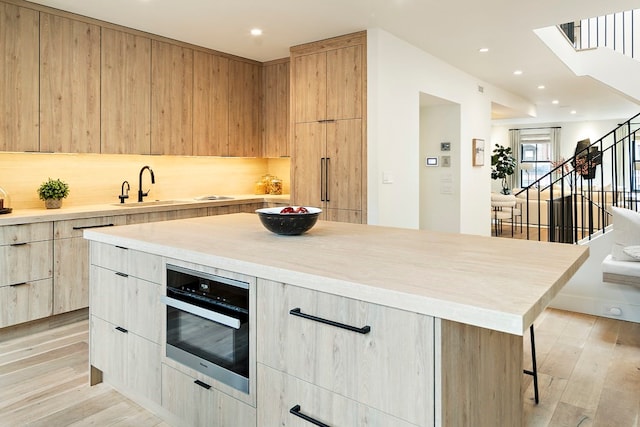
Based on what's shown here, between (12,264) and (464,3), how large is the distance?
409cm

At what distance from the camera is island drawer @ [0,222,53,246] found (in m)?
3.27

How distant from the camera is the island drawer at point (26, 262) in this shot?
10.8 feet

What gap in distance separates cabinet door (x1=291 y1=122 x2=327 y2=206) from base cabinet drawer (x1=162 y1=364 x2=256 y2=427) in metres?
2.92

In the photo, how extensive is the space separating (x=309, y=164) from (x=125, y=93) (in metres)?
1.93

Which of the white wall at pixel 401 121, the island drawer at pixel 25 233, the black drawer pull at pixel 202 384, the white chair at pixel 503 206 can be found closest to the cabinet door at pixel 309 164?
the white wall at pixel 401 121

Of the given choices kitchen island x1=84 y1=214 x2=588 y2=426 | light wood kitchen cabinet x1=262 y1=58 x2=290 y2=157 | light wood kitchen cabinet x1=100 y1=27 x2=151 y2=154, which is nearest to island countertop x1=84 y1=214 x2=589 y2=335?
kitchen island x1=84 y1=214 x2=588 y2=426

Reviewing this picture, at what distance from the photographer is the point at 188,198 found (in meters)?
5.25

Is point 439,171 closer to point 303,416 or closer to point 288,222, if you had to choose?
point 288,222

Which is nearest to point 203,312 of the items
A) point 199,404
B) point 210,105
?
point 199,404

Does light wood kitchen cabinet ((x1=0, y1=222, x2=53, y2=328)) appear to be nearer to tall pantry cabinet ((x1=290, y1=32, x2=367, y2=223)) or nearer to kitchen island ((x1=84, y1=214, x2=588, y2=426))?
kitchen island ((x1=84, y1=214, x2=588, y2=426))

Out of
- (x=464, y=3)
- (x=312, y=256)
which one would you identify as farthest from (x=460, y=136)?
(x=312, y=256)

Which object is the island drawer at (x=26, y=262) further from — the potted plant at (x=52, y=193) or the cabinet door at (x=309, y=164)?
the cabinet door at (x=309, y=164)

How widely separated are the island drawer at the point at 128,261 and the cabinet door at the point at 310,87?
2.79 metres

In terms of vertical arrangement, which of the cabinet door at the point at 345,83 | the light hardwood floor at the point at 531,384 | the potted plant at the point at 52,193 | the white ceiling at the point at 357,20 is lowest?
the light hardwood floor at the point at 531,384
